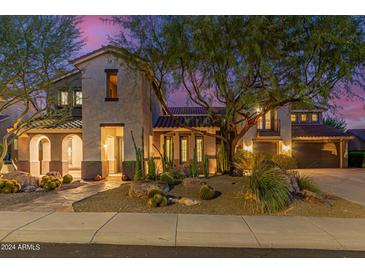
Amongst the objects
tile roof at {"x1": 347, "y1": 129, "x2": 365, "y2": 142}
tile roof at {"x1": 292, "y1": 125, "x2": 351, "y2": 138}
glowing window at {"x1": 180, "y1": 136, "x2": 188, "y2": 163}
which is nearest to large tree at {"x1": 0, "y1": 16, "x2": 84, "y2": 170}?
glowing window at {"x1": 180, "y1": 136, "x2": 188, "y2": 163}

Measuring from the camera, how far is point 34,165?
644 inches

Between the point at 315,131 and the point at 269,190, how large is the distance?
18.1m

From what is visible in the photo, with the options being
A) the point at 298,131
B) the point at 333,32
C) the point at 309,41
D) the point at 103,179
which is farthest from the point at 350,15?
the point at 298,131

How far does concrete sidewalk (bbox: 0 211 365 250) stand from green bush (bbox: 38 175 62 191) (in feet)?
12.8

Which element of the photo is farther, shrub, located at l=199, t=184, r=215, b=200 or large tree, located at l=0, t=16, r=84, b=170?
large tree, located at l=0, t=16, r=84, b=170

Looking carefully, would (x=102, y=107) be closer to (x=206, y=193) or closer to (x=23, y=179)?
(x=23, y=179)

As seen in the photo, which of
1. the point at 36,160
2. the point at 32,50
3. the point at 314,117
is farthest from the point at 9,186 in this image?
the point at 314,117

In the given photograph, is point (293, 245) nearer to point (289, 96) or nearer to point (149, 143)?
point (289, 96)

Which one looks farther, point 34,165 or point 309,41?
point 34,165

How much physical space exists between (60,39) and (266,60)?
27.6 ft

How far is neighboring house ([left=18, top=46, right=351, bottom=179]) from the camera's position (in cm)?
1470

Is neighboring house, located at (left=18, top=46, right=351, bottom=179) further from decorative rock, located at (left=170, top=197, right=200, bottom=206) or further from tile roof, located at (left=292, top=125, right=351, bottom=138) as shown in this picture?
decorative rock, located at (left=170, top=197, right=200, bottom=206)

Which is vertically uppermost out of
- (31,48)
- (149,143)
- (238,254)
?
(31,48)

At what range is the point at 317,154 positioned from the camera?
22953mm
